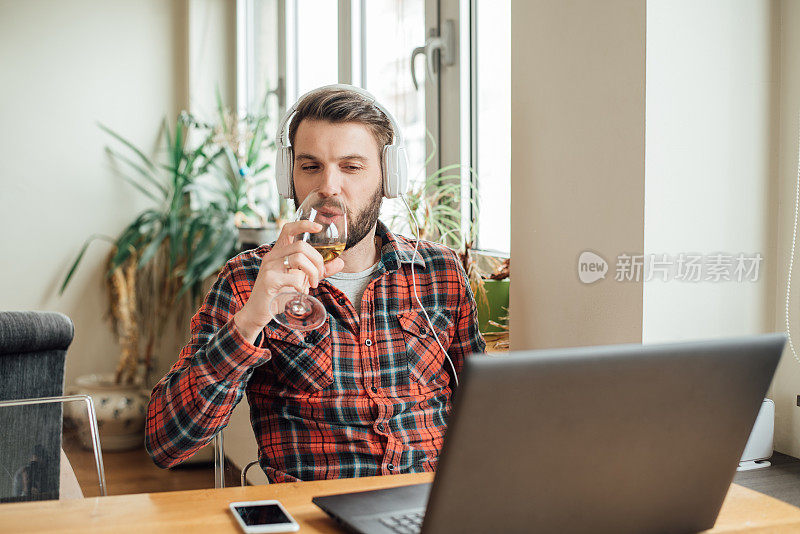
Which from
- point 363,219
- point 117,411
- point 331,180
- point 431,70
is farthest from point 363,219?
point 117,411

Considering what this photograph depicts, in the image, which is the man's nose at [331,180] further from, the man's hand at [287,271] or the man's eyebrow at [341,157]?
the man's hand at [287,271]

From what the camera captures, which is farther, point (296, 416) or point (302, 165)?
point (302, 165)

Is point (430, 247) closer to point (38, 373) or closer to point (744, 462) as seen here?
point (744, 462)

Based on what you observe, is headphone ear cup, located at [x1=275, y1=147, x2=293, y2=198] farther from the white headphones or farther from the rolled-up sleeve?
the rolled-up sleeve

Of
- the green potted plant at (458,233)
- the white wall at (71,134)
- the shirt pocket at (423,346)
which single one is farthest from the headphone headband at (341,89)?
the white wall at (71,134)

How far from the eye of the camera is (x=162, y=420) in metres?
1.34

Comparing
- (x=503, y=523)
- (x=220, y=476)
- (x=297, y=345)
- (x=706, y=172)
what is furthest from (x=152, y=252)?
(x=503, y=523)

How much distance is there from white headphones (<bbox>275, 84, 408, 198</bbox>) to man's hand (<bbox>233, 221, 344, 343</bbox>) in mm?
411

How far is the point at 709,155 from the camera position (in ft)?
4.66

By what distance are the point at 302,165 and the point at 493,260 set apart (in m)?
0.89

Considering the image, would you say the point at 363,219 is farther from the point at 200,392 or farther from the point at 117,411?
the point at 117,411

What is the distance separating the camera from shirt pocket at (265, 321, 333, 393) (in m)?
1.42

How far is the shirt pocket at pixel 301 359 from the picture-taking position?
1.42 meters

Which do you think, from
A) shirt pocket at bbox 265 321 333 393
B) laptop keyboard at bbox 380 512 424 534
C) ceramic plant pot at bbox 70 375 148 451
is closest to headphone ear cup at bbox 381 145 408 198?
shirt pocket at bbox 265 321 333 393
